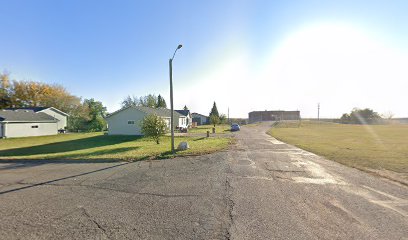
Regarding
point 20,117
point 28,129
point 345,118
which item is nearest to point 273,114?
point 345,118

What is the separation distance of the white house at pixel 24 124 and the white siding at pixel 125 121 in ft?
42.3

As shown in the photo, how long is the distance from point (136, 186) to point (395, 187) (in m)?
8.15

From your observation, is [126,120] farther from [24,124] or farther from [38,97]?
[38,97]

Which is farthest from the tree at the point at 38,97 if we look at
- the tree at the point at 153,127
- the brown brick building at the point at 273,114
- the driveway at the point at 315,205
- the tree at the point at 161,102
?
the brown brick building at the point at 273,114

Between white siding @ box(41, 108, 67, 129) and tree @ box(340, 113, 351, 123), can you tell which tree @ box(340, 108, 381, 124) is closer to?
tree @ box(340, 113, 351, 123)

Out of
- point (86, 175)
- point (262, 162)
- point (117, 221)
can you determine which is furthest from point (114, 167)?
point (262, 162)

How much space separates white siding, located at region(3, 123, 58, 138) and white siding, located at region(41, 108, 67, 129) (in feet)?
17.0

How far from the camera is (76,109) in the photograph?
50.8 m

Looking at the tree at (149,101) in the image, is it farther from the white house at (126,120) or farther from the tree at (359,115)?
the tree at (359,115)

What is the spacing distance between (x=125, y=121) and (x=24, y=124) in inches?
613

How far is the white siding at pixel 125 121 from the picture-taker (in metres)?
28.0

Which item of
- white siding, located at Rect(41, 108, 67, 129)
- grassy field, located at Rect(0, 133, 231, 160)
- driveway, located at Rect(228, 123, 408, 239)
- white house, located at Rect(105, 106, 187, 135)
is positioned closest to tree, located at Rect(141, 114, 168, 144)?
grassy field, located at Rect(0, 133, 231, 160)

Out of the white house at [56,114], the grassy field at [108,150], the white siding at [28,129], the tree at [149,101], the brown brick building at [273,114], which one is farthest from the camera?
the brown brick building at [273,114]

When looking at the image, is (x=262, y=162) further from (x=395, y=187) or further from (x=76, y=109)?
(x=76, y=109)
